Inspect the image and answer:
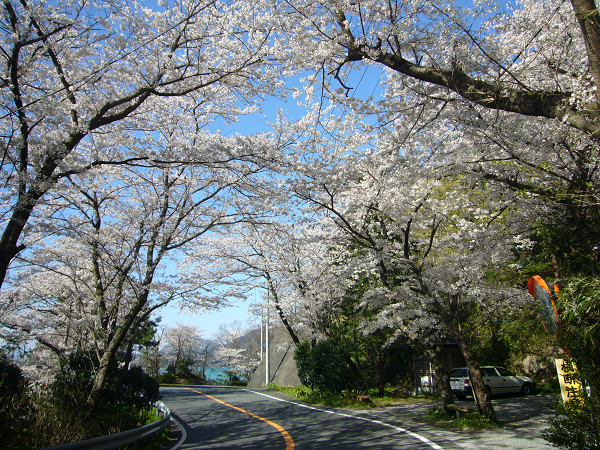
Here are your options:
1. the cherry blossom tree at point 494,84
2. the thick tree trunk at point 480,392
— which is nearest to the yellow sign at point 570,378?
the cherry blossom tree at point 494,84

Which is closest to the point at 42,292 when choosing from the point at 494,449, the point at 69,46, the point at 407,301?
the point at 69,46

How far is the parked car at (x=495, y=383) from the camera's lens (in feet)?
51.9

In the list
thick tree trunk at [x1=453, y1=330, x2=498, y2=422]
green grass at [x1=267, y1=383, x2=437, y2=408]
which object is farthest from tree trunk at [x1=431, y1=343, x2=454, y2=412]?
green grass at [x1=267, y1=383, x2=437, y2=408]

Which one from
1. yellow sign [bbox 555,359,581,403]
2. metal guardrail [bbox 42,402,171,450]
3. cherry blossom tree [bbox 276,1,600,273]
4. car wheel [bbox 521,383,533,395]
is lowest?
car wheel [bbox 521,383,533,395]

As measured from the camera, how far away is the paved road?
782 centimetres

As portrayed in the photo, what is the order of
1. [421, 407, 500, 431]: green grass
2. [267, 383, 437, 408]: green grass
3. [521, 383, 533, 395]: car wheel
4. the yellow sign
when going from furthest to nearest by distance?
[521, 383, 533, 395]: car wheel < [267, 383, 437, 408]: green grass < [421, 407, 500, 431]: green grass < the yellow sign

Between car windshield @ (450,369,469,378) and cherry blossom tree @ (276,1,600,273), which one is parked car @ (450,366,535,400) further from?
cherry blossom tree @ (276,1,600,273)

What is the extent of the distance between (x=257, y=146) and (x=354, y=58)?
2508 mm

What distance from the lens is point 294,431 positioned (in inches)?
376

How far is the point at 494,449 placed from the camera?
6930 millimetres

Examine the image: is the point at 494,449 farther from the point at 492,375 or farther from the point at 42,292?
the point at 42,292

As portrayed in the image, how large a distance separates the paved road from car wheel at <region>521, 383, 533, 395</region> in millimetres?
9306

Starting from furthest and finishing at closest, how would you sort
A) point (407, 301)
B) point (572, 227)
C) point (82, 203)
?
point (407, 301)
point (82, 203)
point (572, 227)

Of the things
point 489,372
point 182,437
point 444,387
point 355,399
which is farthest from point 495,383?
point 182,437
